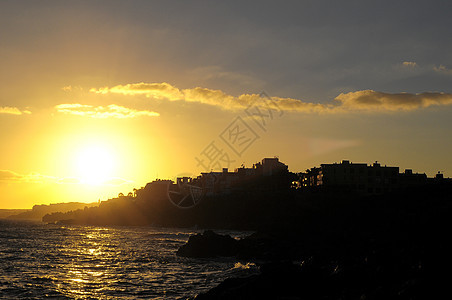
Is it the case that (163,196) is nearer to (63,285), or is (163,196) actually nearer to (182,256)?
(182,256)

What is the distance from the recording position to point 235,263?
49906 millimetres

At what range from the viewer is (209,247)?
193ft

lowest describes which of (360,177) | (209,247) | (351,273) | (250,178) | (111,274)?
(111,274)

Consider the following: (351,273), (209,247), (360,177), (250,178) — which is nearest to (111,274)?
(209,247)

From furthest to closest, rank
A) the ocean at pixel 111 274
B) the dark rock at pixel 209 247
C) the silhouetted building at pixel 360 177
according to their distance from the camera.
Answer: the silhouetted building at pixel 360 177 < the dark rock at pixel 209 247 < the ocean at pixel 111 274

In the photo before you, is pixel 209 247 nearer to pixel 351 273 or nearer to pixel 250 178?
pixel 351 273

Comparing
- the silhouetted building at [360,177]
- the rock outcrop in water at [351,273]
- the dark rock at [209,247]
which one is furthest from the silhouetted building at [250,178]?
the rock outcrop in water at [351,273]

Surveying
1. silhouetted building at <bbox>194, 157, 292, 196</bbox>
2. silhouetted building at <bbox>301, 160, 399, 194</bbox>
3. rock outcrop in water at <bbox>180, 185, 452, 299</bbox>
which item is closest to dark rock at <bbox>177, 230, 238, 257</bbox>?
rock outcrop in water at <bbox>180, 185, 452, 299</bbox>

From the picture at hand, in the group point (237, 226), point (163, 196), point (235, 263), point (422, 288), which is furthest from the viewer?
point (163, 196)

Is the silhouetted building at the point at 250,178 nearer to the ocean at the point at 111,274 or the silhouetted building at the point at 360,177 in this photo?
the silhouetted building at the point at 360,177

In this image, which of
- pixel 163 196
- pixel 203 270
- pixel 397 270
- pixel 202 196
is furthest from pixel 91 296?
pixel 163 196

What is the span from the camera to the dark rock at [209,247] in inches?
2288

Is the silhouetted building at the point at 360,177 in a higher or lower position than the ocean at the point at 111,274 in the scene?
higher

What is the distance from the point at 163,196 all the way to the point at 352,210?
110253 millimetres
